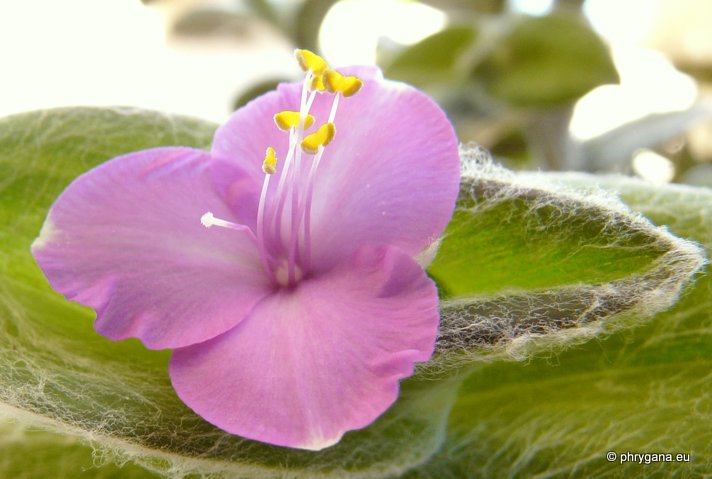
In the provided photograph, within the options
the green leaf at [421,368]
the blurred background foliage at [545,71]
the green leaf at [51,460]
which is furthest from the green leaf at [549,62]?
the green leaf at [51,460]

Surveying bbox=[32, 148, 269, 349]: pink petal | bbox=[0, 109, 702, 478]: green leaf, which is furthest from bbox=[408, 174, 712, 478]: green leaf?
bbox=[32, 148, 269, 349]: pink petal

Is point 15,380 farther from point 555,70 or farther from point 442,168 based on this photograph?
point 555,70

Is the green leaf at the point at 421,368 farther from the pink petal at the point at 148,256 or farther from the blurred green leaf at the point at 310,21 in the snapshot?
the blurred green leaf at the point at 310,21

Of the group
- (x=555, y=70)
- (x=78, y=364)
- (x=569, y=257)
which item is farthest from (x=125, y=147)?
(x=555, y=70)

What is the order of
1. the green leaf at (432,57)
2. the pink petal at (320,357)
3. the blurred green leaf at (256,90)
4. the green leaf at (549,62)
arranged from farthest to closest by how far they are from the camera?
the blurred green leaf at (256,90) < the green leaf at (432,57) < the green leaf at (549,62) < the pink petal at (320,357)

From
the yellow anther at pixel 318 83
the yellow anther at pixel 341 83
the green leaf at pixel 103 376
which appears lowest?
the green leaf at pixel 103 376

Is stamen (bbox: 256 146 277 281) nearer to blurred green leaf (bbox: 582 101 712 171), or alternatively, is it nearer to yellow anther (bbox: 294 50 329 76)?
yellow anther (bbox: 294 50 329 76)
